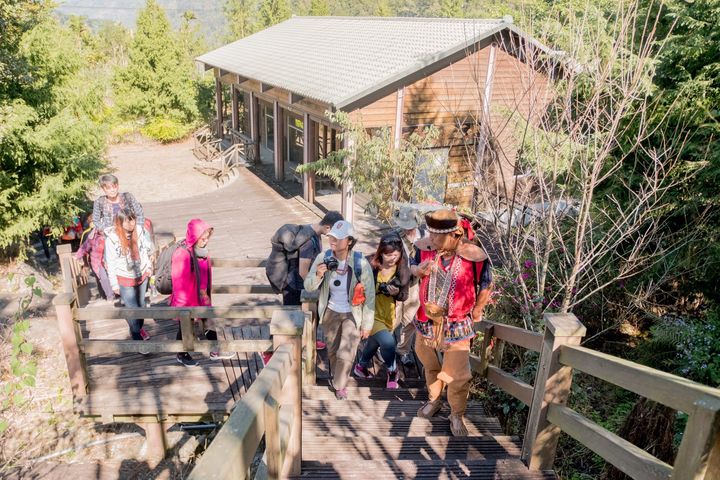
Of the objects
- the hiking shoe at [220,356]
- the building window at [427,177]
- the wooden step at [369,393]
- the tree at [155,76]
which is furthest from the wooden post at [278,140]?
the wooden step at [369,393]

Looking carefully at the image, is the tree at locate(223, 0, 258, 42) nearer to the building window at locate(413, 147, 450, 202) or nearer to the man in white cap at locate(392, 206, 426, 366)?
the building window at locate(413, 147, 450, 202)

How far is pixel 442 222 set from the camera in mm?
3564

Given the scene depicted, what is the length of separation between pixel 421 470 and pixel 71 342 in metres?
3.34

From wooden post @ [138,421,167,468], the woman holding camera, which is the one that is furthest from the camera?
wooden post @ [138,421,167,468]

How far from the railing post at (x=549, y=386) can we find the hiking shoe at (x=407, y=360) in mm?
2392

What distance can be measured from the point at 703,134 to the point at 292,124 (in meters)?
14.4

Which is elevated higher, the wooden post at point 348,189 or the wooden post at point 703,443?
the wooden post at point 703,443

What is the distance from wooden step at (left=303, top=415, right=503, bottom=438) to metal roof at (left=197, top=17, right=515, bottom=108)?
8.24 meters

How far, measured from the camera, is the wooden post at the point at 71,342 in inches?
174

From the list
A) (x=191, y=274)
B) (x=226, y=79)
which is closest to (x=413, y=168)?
(x=191, y=274)

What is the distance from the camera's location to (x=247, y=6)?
4247 centimetres

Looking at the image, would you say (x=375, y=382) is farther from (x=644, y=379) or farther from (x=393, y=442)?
(x=644, y=379)

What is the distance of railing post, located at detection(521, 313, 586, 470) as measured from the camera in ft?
9.61

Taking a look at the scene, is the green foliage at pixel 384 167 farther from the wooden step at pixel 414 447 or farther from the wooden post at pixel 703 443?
the wooden post at pixel 703 443
